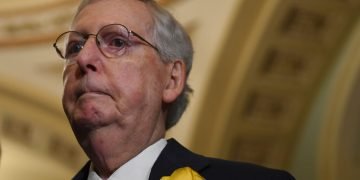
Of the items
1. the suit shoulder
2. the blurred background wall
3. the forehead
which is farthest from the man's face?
the blurred background wall

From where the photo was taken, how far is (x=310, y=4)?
3684 mm

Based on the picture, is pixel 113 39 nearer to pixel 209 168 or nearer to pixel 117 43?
pixel 117 43

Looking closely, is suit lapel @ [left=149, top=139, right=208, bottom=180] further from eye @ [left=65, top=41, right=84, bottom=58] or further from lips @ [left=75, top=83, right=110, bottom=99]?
eye @ [left=65, top=41, right=84, bottom=58]

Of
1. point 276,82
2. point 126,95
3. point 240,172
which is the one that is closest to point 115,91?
point 126,95

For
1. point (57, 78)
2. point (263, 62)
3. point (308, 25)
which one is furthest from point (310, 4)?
point (57, 78)

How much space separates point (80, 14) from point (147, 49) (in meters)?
0.17

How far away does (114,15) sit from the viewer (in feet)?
4.58

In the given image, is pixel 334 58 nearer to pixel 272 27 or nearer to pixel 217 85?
pixel 272 27

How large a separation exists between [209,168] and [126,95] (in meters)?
0.21

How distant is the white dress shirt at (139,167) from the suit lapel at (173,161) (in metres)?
0.02

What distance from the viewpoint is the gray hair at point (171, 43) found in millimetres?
1436

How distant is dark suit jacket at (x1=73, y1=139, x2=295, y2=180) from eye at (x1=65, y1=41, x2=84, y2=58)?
10.7 inches

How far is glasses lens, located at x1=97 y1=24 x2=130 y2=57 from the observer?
136cm

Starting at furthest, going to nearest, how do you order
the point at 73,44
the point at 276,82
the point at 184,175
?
the point at 276,82, the point at 73,44, the point at 184,175
